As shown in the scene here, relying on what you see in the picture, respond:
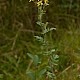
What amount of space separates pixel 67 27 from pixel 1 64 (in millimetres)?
733

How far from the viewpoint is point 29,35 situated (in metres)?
2.93

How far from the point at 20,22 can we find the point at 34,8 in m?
0.19

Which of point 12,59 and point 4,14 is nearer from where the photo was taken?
point 12,59

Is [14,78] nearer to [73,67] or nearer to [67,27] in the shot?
[73,67]

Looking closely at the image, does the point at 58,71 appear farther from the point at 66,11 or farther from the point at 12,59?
the point at 66,11

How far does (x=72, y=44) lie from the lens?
2.64 metres

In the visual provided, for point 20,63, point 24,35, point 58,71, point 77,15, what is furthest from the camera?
point 77,15

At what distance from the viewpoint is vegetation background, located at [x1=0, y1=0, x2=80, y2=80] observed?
2.48 meters

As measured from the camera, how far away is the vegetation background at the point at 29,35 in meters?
2.48

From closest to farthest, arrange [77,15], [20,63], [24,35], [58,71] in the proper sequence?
[58,71], [20,63], [24,35], [77,15]

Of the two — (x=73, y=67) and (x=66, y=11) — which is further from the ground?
(x=66, y=11)

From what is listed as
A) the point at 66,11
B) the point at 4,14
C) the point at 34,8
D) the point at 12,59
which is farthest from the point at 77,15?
the point at 12,59

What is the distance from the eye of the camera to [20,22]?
119 inches

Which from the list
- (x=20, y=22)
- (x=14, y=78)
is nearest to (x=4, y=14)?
(x=20, y=22)
